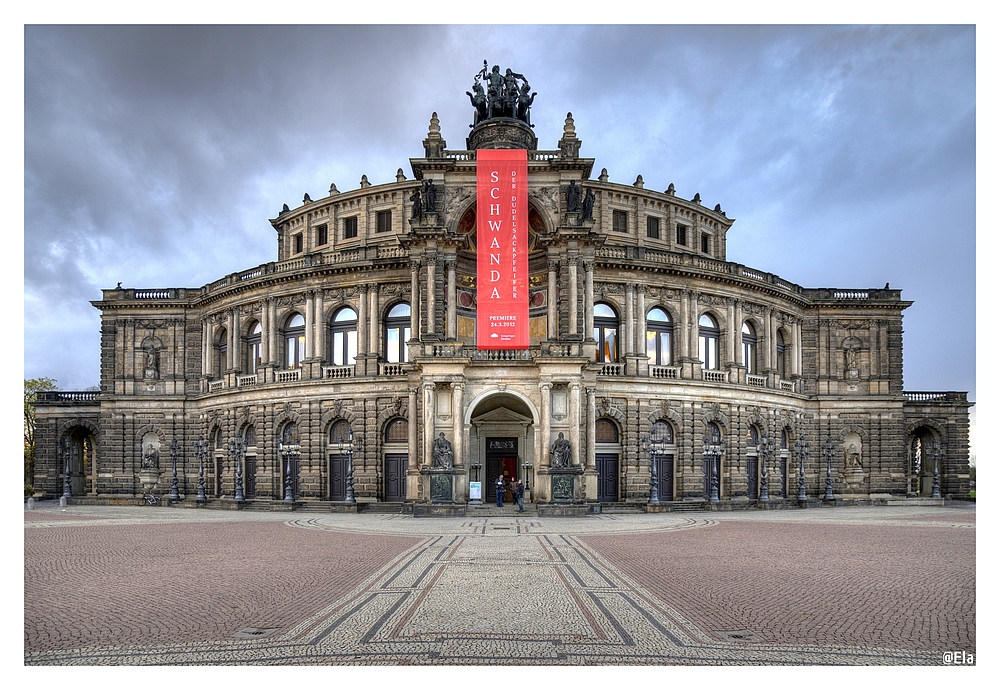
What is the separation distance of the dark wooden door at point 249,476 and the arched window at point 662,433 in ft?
90.1

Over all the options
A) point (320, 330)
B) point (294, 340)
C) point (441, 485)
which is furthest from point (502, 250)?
point (294, 340)

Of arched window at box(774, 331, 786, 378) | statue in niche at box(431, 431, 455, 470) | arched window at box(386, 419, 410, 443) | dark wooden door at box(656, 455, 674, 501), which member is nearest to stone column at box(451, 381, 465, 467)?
statue in niche at box(431, 431, 455, 470)

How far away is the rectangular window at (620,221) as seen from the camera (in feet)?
165

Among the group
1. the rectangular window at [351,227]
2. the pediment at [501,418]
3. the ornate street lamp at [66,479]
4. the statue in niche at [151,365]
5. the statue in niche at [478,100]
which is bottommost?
the ornate street lamp at [66,479]

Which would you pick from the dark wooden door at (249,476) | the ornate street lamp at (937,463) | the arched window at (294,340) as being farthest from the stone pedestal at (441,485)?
the ornate street lamp at (937,463)

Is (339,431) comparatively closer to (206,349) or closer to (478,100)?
(206,349)

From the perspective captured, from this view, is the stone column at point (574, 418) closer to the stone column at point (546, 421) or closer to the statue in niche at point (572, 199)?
the stone column at point (546, 421)

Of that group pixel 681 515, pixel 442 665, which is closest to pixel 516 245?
pixel 681 515

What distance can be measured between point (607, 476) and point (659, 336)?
32.6ft

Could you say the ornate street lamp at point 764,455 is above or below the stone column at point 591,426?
below

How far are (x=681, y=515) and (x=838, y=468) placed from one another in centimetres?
2103

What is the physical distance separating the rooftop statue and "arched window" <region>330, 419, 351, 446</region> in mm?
22236

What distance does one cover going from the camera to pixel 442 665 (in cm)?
962
